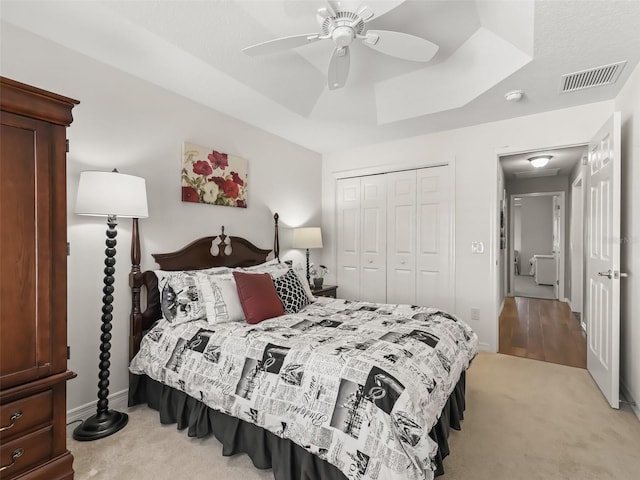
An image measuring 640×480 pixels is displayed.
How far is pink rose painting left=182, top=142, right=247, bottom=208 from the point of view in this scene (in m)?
2.97

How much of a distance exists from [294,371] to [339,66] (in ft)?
6.05

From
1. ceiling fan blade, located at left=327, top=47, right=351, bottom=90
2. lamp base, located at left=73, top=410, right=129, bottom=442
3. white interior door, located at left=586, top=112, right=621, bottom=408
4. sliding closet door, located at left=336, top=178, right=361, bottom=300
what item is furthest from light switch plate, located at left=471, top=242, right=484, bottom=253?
lamp base, located at left=73, top=410, right=129, bottom=442

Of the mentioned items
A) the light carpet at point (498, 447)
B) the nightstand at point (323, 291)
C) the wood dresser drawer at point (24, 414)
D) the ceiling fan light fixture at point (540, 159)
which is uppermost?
the ceiling fan light fixture at point (540, 159)

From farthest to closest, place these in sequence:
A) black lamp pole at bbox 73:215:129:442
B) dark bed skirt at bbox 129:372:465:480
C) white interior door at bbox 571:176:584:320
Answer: white interior door at bbox 571:176:584:320
black lamp pole at bbox 73:215:129:442
dark bed skirt at bbox 129:372:465:480

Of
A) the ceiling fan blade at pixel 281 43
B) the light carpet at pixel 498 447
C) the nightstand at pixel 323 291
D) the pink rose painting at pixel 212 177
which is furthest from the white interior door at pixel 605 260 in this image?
the pink rose painting at pixel 212 177

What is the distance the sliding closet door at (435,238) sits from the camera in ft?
12.7

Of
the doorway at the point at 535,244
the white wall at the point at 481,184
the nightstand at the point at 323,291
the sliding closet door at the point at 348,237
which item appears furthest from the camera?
the doorway at the point at 535,244

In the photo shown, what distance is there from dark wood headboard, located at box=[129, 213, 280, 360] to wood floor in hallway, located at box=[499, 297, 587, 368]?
117 inches

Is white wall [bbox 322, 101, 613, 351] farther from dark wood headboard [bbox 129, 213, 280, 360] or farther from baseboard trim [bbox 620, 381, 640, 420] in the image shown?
dark wood headboard [bbox 129, 213, 280, 360]

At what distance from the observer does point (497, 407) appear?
2459 mm

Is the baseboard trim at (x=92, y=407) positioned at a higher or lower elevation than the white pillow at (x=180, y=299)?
lower

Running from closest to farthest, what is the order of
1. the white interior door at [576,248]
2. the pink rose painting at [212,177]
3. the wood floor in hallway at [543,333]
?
the pink rose painting at [212,177] < the wood floor in hallway at [543,333] < the white interior door at [576,248]

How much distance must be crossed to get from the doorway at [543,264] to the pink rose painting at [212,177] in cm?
308

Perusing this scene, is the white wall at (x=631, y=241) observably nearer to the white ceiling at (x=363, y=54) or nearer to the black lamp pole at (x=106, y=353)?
the white ceiling at (x=363, y=54)
